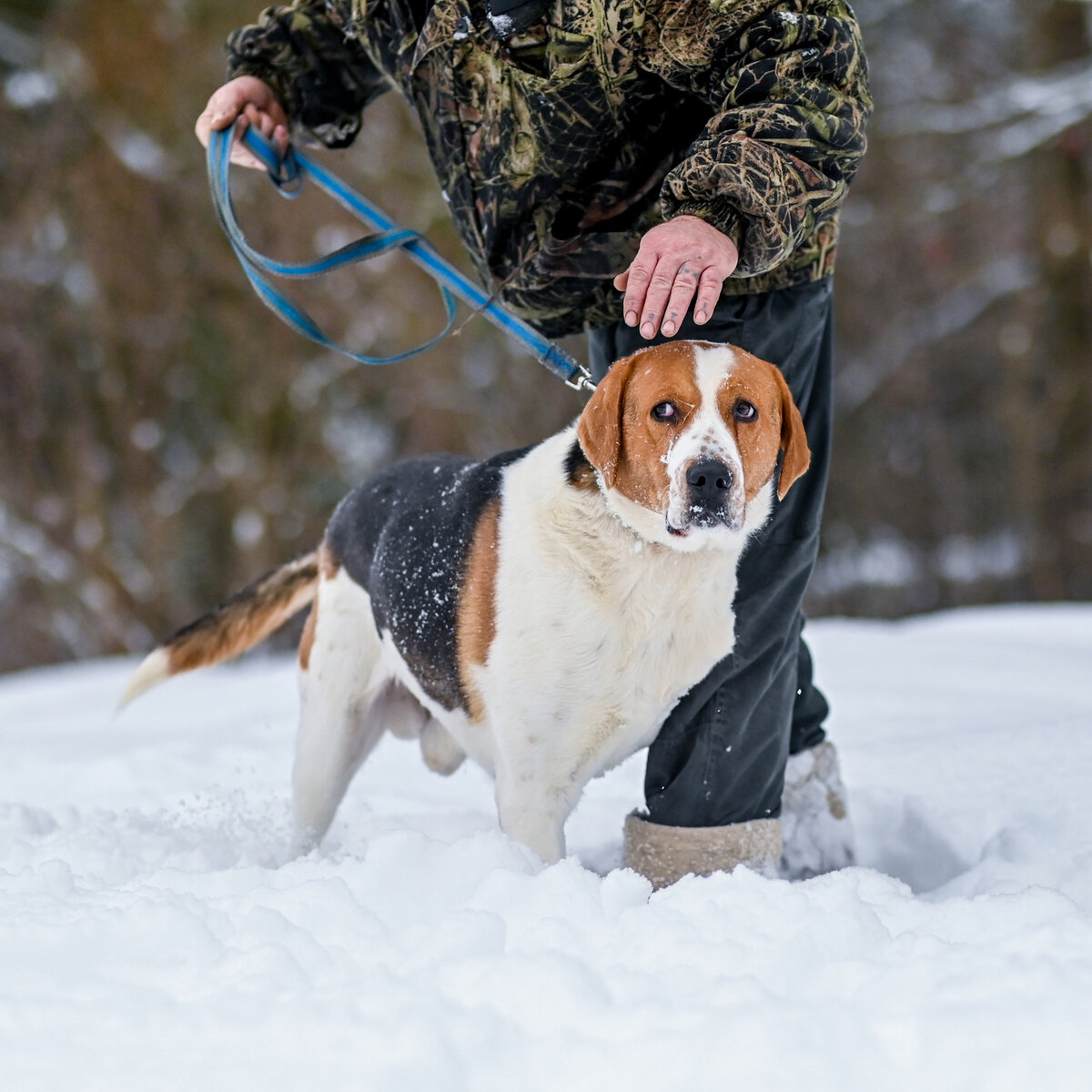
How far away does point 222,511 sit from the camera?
39.1ft

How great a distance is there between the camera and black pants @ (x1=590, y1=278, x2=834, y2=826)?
258 centimetres

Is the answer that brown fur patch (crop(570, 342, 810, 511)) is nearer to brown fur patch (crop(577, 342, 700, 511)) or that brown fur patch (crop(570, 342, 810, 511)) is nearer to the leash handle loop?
brown fur patch (crop(577, 342, 700, 511))

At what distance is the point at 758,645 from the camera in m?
2.62

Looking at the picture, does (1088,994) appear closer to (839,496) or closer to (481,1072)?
(481,1072)

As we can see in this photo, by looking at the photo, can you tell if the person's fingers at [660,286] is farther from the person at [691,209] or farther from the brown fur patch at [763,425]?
the brown fur patch at [763,425]

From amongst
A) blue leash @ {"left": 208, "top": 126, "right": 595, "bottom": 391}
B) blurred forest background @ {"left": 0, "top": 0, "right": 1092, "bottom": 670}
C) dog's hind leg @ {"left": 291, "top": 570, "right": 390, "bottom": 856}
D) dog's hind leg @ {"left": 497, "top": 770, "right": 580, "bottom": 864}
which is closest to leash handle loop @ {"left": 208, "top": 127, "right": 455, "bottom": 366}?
blue leash @ {"left": 208, "top": 126, "right": 595, "bottom": 391}

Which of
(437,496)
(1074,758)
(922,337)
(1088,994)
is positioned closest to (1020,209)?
(922,337)

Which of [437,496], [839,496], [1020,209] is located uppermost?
[1020,209]

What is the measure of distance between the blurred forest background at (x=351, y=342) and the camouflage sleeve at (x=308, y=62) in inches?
248

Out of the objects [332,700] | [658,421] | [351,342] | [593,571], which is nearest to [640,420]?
[658,421]

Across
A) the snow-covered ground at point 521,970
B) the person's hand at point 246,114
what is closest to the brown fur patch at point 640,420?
the snow-covered ground at point 521,970

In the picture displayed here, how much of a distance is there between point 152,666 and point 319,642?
59cm

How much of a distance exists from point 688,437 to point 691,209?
1.41 ft

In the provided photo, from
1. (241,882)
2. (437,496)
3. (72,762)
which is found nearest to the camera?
(241,882)
